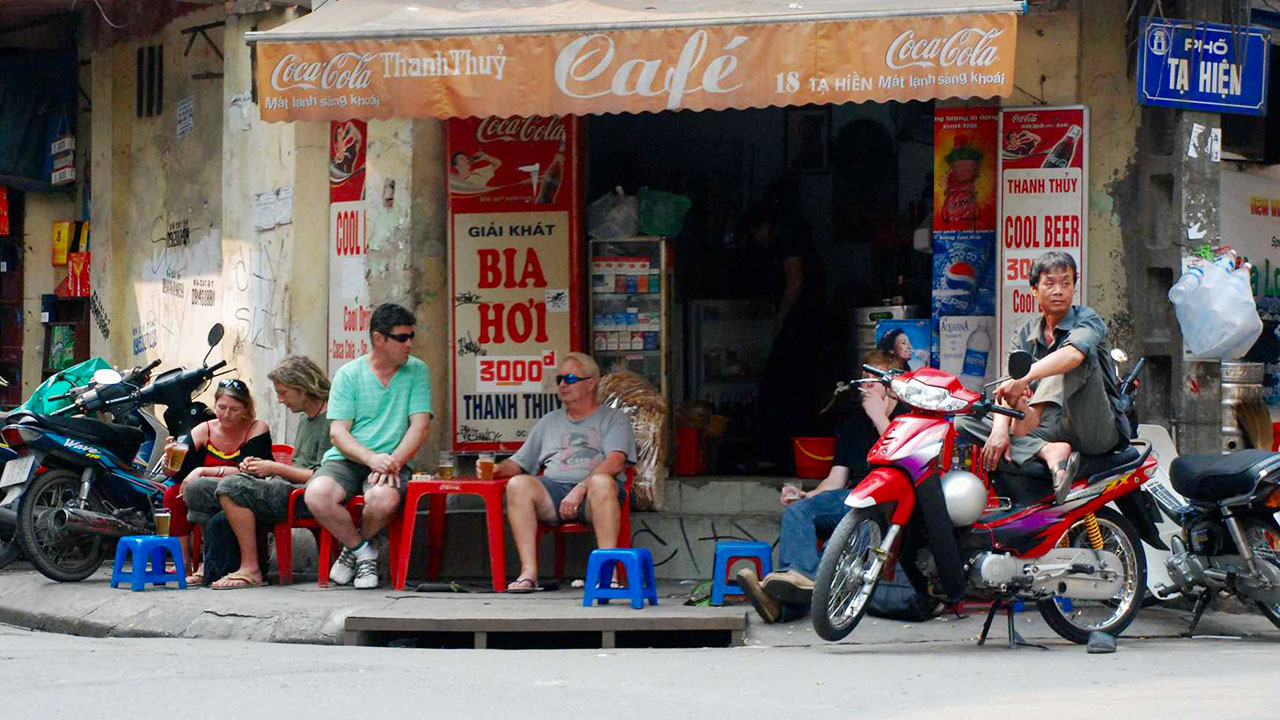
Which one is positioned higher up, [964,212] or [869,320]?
[964,212]

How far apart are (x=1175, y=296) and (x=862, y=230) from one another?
3263mm

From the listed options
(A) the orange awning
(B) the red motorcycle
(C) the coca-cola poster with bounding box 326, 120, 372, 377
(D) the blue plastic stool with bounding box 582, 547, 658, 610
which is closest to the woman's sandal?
(D) the blue plastic stool with bounding box 582, 547, 658, 610

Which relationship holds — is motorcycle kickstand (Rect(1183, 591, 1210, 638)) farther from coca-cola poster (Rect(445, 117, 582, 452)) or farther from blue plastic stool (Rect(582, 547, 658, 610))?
coca-cola poster (Rect(445, 117, 582, 452))

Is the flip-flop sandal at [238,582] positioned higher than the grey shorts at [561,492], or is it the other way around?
the grey shorts at [561,492]

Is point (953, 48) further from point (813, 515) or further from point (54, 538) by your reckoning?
point (54, 538)

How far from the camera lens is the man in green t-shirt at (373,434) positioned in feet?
29.0

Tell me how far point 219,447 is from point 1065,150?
4851 mm

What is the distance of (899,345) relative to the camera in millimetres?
9195

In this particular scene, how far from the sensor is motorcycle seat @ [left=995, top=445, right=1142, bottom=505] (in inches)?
287

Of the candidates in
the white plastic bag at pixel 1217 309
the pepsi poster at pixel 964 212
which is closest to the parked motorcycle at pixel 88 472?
the pepsi poster at pixel 964 212

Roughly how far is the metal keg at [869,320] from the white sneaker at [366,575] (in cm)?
313

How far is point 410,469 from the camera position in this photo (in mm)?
9234

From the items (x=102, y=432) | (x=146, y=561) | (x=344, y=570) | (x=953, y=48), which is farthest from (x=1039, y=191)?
(x=102, y=432)

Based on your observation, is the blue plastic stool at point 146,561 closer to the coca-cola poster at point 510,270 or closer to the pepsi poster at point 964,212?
the coca-cola poster at point 510,270
